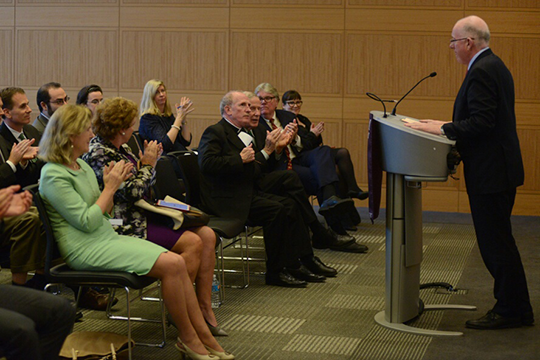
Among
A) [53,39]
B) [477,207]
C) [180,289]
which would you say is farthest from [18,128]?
[53,39]

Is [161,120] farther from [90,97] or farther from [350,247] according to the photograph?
[350,247]

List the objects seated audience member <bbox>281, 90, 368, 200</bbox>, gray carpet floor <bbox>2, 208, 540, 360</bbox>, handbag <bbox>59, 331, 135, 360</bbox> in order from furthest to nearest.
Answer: seated audience member <bbox>281, 90, 368, 200</bbox> < gray carpet floor <bbox>2, 208, 540, 360</bbox> < handbag <bbox>59, 331, 135, 360</bbox>

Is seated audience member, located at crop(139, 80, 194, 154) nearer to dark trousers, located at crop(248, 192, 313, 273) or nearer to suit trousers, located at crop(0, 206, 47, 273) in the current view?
dark trousers, located at crop(248, 192, 313, 273)

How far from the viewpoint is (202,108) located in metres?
8.35

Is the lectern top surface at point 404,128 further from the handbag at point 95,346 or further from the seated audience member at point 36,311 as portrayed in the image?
the seated audience member at point 36,311

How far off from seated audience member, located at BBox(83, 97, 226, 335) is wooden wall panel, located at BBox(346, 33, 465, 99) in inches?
188

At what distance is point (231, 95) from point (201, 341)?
6.82 feet

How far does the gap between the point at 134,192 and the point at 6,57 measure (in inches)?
234

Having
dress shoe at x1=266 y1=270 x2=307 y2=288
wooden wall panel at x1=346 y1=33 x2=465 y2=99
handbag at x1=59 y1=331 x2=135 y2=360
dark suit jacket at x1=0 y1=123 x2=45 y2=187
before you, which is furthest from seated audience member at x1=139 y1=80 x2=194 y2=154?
handbag at x1=59 y1=331 x2=135 y2=360

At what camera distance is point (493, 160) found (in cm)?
356

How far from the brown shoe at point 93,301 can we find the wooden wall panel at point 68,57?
478cm

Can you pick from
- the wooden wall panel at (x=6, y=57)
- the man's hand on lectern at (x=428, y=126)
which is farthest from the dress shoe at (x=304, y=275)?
the wooden wall panel at (x=6, y=57)

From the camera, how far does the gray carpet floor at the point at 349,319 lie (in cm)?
341

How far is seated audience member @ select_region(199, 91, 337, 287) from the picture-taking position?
181 inches
